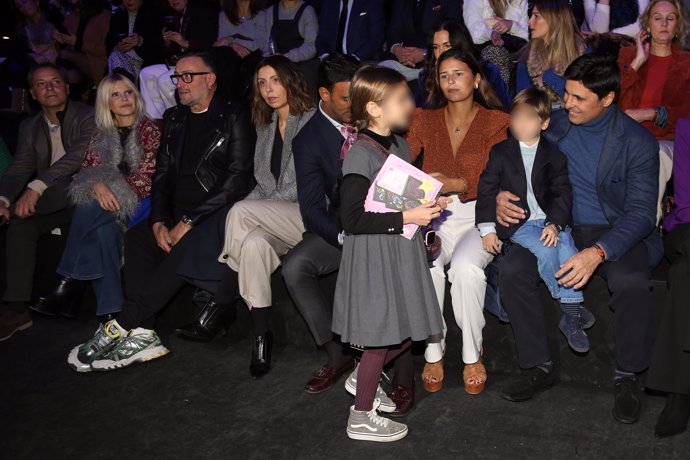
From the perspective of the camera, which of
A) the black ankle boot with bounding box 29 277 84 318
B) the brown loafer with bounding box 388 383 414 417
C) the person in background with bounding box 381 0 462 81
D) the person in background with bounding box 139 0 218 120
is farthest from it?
the person in background with bounding box 139 0 218 120

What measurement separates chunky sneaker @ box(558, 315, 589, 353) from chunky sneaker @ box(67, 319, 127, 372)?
2.41m

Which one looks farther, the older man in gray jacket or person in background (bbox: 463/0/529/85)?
person in background (bbox: 463/0/529/85)

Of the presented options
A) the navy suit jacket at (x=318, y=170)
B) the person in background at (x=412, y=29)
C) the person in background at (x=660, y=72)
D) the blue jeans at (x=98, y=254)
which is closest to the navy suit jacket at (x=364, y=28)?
the person in background at (x=412, y=29)

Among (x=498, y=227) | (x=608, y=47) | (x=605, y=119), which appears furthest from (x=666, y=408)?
(x=608, y=47)

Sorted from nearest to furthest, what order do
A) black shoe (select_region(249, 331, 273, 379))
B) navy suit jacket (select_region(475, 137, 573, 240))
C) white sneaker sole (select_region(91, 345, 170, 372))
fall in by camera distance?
navy suit jacket (select_region(475, 137, 573, 240)) < black shoe (select_region(249, 331, 273, 379)) < white sneaker sole (select_region(91, 345, 170, 372))

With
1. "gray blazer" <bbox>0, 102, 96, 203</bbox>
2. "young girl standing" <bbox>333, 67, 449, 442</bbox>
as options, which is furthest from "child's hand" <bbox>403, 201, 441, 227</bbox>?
"gray blazer" <bbox>0, 102, 96, 203</bbox>

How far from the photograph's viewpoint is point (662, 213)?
4.05 meters

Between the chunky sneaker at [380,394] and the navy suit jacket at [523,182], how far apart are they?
37.5 inches

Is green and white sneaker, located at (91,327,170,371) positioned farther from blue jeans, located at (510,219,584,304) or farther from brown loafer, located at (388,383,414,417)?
blue jeans, located at (510,219,584,304)

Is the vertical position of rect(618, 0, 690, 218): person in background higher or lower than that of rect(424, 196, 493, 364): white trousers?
higher

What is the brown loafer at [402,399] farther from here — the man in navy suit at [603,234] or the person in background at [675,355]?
the person in background at [675,355]

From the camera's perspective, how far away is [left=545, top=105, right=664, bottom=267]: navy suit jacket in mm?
3416

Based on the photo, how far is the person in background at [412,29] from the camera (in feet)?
17.8

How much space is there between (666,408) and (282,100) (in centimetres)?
254
